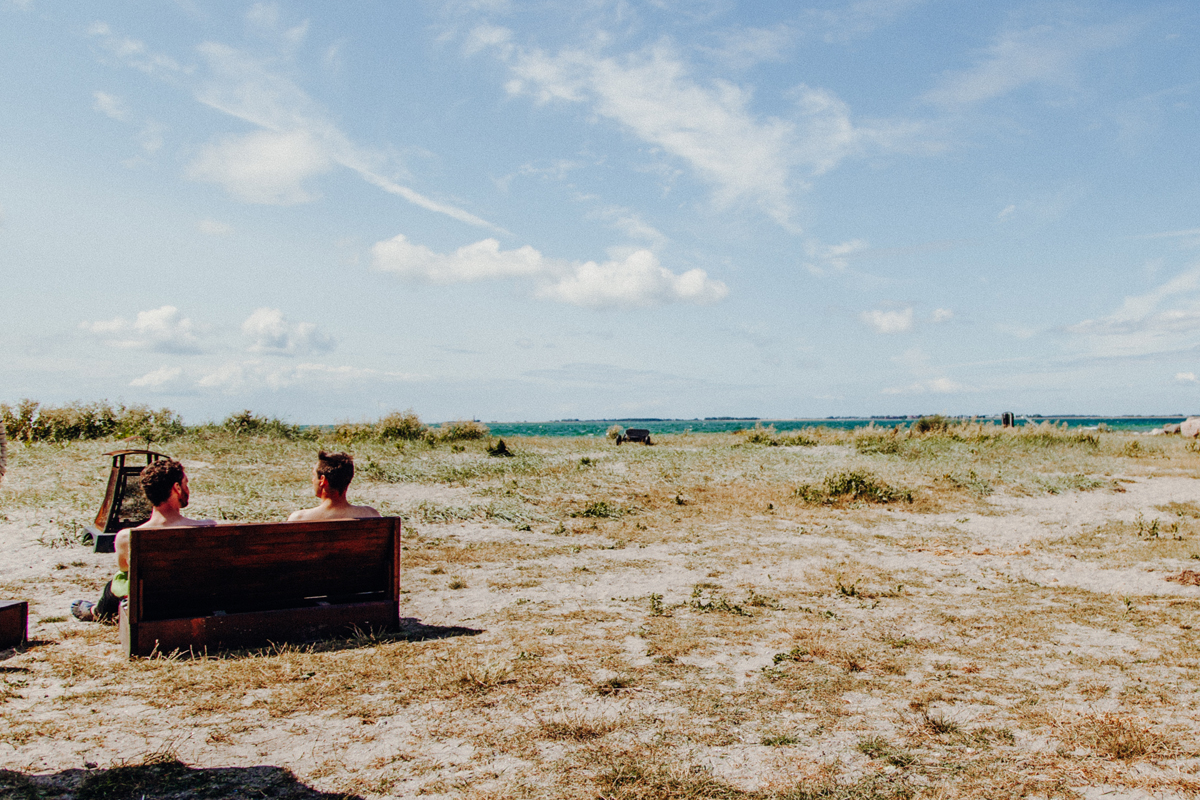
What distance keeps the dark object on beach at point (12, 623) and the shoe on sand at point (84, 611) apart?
63cm

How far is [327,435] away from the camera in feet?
101

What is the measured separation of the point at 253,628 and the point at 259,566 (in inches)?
18.1

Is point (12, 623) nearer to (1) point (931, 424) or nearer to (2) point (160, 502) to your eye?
A: (2) point (160, 502)

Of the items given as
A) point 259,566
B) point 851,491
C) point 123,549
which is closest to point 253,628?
point 259,566

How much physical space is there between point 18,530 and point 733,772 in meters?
11.3

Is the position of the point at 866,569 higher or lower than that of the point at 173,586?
lower

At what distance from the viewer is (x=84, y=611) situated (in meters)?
6.47

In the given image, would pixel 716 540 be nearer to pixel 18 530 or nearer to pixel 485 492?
pixel 485 492

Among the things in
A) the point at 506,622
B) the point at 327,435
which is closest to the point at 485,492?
the point at 506,622

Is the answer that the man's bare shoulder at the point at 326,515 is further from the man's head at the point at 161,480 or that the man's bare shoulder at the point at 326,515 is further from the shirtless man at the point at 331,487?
the man's head at the point at 161,480

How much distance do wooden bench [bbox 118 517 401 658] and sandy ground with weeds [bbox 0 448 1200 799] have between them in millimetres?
Result: 253

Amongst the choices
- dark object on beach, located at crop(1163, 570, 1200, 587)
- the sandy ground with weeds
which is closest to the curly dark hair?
the sandy ground with weeds

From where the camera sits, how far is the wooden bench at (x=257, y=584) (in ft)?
17.8

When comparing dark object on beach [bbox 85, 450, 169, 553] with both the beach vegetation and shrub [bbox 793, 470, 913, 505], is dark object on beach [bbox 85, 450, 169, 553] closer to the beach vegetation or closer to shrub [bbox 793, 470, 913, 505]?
the beach vegetation
